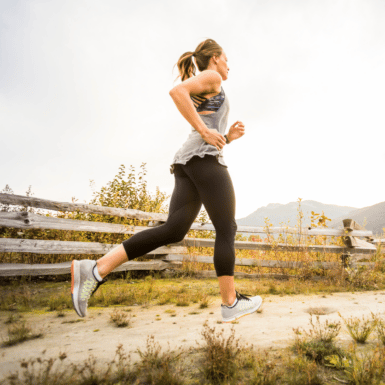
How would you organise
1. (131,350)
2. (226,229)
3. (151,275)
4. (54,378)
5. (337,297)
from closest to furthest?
(54,378), (131,350), (226,229), (337,297), (151,275)

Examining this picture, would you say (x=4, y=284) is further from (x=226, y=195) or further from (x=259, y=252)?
(x=259, y=252)

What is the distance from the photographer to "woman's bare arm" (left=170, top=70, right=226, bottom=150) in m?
1.88

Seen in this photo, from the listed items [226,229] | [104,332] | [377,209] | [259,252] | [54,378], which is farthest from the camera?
[377,209]

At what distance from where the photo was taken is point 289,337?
6.98ft

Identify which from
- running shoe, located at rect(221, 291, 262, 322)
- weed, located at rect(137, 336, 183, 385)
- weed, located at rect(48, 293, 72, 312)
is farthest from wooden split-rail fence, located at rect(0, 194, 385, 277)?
running shoe, located at rect(221, 291, 262, 322)

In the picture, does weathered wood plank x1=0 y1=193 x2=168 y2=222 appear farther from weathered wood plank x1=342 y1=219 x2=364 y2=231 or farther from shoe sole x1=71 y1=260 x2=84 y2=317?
weathered wood plank x1=342 y1=219 x2=364 y2=231

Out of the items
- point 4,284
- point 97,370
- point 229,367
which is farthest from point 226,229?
point 4,284

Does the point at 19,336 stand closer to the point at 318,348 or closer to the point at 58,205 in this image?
the point at 318,348

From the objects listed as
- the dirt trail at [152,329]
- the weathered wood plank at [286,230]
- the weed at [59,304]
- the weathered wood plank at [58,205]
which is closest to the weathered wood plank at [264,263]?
the weathered wood plank at [286,230]

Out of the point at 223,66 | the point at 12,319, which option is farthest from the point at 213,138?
the point at 12,319

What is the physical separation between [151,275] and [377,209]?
550 feet

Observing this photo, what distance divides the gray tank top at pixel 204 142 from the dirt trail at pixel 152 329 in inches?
51.9

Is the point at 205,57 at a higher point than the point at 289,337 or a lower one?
higher

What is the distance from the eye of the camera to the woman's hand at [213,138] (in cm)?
191
